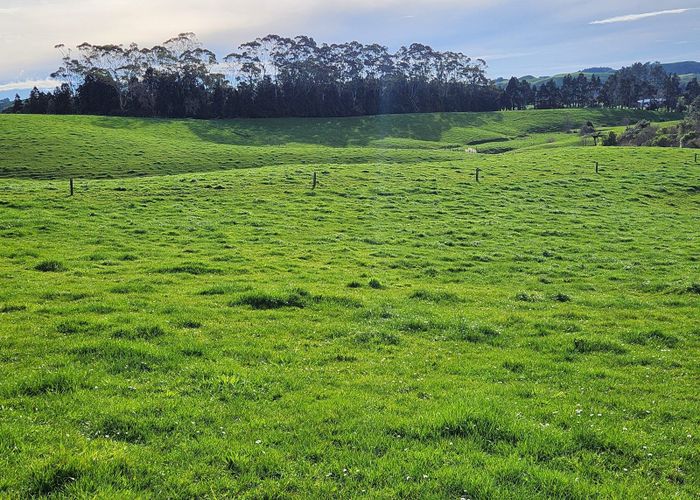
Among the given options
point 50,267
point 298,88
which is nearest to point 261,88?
point 298,88

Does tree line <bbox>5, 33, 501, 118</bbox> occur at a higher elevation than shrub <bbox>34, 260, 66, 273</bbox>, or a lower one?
higher

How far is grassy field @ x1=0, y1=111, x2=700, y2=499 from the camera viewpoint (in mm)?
7352

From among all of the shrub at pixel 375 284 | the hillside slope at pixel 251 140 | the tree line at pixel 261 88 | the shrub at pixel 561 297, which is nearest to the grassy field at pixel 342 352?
the shrub at pixel 375 284

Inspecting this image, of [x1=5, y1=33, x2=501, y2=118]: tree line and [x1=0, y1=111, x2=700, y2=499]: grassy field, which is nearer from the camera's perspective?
[x1=0, y1=111, x2=700, y2=499]: grassy field

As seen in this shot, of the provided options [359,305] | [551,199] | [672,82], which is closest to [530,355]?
[359,305]

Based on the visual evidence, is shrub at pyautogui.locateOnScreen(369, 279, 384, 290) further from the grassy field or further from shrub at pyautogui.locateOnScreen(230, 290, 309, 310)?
shrub at pyautogui.locateOnScreen(230, 290, 309, 310)

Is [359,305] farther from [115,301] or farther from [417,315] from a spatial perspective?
[115,301]

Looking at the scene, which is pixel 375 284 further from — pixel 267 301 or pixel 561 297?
pixel 561 297

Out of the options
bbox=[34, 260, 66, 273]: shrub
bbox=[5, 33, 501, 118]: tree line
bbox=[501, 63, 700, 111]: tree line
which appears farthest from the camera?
bbox=[501, 63, 700, 111]: tree line

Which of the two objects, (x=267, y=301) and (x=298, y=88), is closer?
(x=267, y=301)

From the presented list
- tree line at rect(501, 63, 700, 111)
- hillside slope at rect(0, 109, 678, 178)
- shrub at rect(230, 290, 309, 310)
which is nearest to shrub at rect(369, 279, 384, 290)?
shrub at rect(230, 290, 309, 310)

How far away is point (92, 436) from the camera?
792 centimetres

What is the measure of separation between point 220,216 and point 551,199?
2703 centimetres

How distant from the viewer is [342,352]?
12.3m
